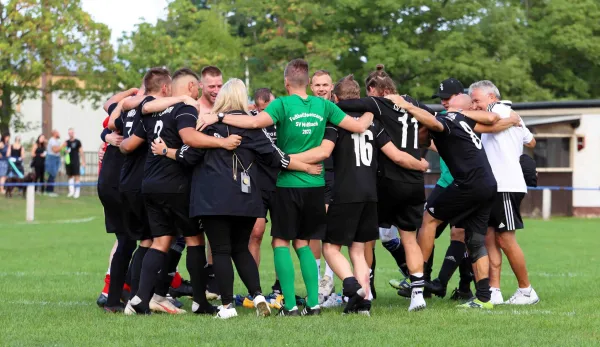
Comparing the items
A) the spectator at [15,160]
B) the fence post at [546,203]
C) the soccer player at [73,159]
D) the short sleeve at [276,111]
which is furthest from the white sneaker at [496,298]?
the spectator at [15,160]

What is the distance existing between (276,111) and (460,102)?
219cm

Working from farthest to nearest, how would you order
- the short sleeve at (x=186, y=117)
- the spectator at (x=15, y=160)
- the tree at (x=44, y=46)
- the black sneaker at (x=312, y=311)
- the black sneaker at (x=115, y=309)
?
the tree at (x=44, y=46) < the spectator at (x=15, y=160) < the black sneaker at (x=115, y=309) < the black sneaker at (x=312, y=311) < the short sleeve at (x=186, y=117)

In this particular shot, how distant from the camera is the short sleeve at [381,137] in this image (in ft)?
31.1

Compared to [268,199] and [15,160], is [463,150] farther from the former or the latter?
[15,160]

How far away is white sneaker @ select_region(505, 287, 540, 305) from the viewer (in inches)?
402

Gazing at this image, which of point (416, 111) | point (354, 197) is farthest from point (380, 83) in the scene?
point (354, 197)

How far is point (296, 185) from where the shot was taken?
8.99m

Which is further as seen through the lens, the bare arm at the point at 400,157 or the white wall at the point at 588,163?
the white wall at the point at 588,163

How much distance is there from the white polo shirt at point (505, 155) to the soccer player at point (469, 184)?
0.28 m

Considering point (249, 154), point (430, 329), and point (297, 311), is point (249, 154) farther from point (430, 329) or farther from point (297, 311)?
point (430, 329)

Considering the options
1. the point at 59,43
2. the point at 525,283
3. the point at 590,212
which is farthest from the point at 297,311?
the point at 59,43

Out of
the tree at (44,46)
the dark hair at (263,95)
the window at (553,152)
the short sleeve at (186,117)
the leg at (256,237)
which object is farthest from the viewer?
the tree at (44,46)

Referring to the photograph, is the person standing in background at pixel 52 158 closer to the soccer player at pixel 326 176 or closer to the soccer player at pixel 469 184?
the soccer player at pixel 326 176

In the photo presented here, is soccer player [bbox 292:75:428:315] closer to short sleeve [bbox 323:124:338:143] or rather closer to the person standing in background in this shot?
short sleeve [bbox 323:124:338:143]
